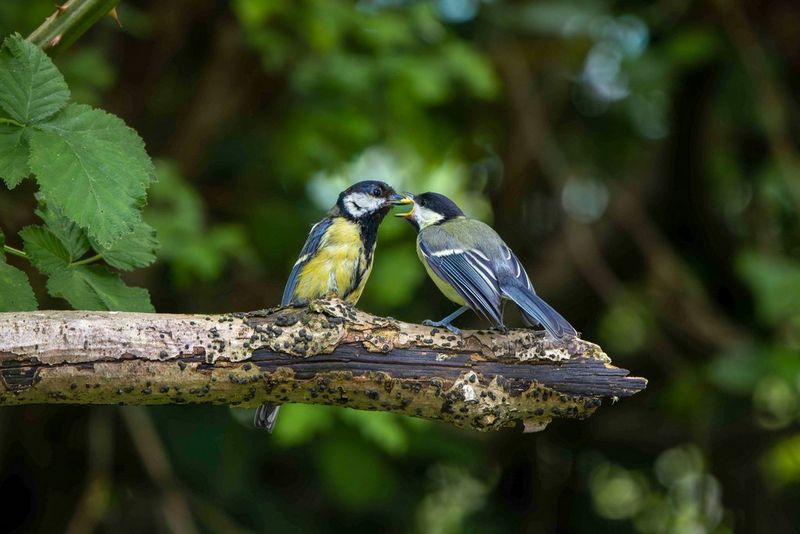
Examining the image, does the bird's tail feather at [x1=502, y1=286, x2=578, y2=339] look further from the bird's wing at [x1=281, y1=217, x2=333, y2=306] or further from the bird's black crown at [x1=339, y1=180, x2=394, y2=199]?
the bird's black crown at [x1=339, y1=180, x2=394, y2=199]

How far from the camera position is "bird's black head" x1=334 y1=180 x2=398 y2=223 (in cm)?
347

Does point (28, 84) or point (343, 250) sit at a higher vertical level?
point (343, 250)

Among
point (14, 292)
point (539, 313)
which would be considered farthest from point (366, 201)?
point (14, 292)

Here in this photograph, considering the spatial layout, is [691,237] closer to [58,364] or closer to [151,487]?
[151,487]

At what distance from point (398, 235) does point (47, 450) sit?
95.0 inches

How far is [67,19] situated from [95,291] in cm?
65

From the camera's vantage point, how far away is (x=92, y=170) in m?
2.04

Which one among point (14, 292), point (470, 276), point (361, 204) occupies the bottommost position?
point (14, 292)

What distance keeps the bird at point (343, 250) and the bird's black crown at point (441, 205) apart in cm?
13

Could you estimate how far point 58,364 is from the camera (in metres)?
2.03

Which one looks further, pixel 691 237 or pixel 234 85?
pixel 691 237

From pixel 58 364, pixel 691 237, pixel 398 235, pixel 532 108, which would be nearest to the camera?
pixel 58 364

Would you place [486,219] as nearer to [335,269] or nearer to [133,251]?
[335,269]

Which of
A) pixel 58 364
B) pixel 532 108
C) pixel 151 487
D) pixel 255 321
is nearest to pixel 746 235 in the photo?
pixel 532 108
